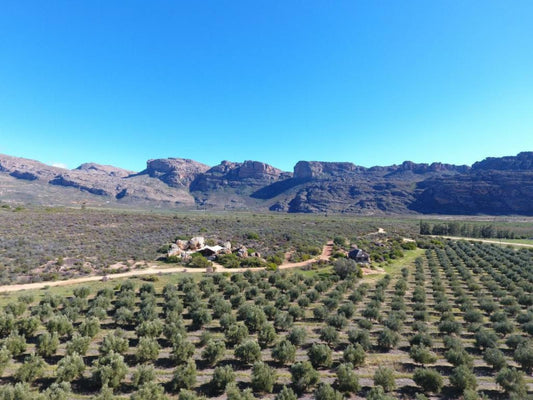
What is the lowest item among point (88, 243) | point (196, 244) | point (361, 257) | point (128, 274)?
point (128, 274)

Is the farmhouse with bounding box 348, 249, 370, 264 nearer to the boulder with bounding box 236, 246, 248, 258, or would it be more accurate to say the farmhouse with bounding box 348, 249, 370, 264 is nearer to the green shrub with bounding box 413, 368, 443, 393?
the boulder with bounding box 236, 246, 248, 258

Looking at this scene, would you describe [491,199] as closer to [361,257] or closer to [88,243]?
[361,257]

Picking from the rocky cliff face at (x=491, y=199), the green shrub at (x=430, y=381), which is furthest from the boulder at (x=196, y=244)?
the rocky cliff face at (x=491, y=199)

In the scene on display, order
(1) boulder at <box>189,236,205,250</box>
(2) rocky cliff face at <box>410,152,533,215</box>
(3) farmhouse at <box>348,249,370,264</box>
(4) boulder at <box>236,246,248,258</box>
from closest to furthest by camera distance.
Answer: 1. (3) farmhouse at <box>348,249,370,264</box>
2. (4) boulder at <box>236,246,248,258</box>
3. (1) boulder at <box>189,236,205,250</box>
4. (2) rocky cliff face at <box>410,152,533,215</box>

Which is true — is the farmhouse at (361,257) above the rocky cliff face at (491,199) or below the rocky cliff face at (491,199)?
below

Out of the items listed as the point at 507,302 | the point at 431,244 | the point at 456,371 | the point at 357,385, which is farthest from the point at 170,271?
the point at 431,244

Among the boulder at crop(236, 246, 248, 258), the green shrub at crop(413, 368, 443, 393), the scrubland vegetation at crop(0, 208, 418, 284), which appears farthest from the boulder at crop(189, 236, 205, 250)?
the green shrub at crop(413, 368, 443, 393)

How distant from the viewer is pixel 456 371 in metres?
Answer: 11.7

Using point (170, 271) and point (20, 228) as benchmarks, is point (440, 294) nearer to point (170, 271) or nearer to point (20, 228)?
point (170, 271)

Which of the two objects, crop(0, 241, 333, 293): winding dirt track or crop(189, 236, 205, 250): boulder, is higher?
crop(189, 236, 205, 250): boulder

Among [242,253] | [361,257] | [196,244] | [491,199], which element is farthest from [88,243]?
[491,199]

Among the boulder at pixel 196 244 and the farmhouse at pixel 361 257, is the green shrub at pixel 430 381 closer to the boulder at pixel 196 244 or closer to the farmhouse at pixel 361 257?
the farmhouse at pixel 361 257

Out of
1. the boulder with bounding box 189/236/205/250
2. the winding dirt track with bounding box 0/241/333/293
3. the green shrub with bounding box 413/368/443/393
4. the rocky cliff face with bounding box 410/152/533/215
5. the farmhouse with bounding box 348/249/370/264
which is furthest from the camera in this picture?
the rocky cliff face with bounding box 410/152/533/215

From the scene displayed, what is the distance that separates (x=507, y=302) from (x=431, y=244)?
1649 inches
